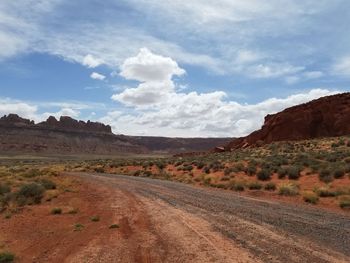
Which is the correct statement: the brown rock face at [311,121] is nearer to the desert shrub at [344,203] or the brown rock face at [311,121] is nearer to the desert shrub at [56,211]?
the desert shrub at [344,203]

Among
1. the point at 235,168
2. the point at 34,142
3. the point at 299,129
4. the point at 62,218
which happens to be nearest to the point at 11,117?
the point at 34,142

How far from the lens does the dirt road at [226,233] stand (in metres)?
9.49

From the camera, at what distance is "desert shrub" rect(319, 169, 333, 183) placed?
26078 millimetres

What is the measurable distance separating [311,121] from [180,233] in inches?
2891

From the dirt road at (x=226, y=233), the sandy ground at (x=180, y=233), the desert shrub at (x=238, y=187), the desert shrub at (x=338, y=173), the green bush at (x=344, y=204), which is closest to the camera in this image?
the dirt road at (x=226, y=233)

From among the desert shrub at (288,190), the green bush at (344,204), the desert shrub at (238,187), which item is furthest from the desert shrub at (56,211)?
the desert shrub at (238,187)

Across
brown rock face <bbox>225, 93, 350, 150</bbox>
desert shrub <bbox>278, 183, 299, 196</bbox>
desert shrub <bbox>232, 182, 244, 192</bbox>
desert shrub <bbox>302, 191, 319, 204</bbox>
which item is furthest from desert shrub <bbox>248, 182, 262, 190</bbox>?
brown rock face <bbox>225, 93, 350, 150</bbox>

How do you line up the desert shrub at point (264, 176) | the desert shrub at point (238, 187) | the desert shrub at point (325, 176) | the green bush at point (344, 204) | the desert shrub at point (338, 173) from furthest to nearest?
the desert shrub at point (264, 176) < the desert shrub at point (338, 173) < the desert shrub at point (238, 187) < the desert shrub at point (325, 176) < the green bush at point (344, 204)

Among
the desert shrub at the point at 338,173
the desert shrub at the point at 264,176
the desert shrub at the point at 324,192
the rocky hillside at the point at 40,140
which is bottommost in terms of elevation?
the desert shrub at the point at 324,192

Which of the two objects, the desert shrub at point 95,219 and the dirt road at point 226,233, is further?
the desert shrub at point 95,219

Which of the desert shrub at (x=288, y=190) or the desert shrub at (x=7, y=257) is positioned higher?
the desert shrub at (x=288, y=190)

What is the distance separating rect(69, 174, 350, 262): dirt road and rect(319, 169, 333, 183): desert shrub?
27.3 feet

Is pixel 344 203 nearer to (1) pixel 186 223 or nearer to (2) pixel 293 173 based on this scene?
(1) pixel 186 223

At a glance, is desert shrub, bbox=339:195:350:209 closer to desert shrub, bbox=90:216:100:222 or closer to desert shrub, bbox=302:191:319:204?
desert shrub, bbox=302:191:319:204
